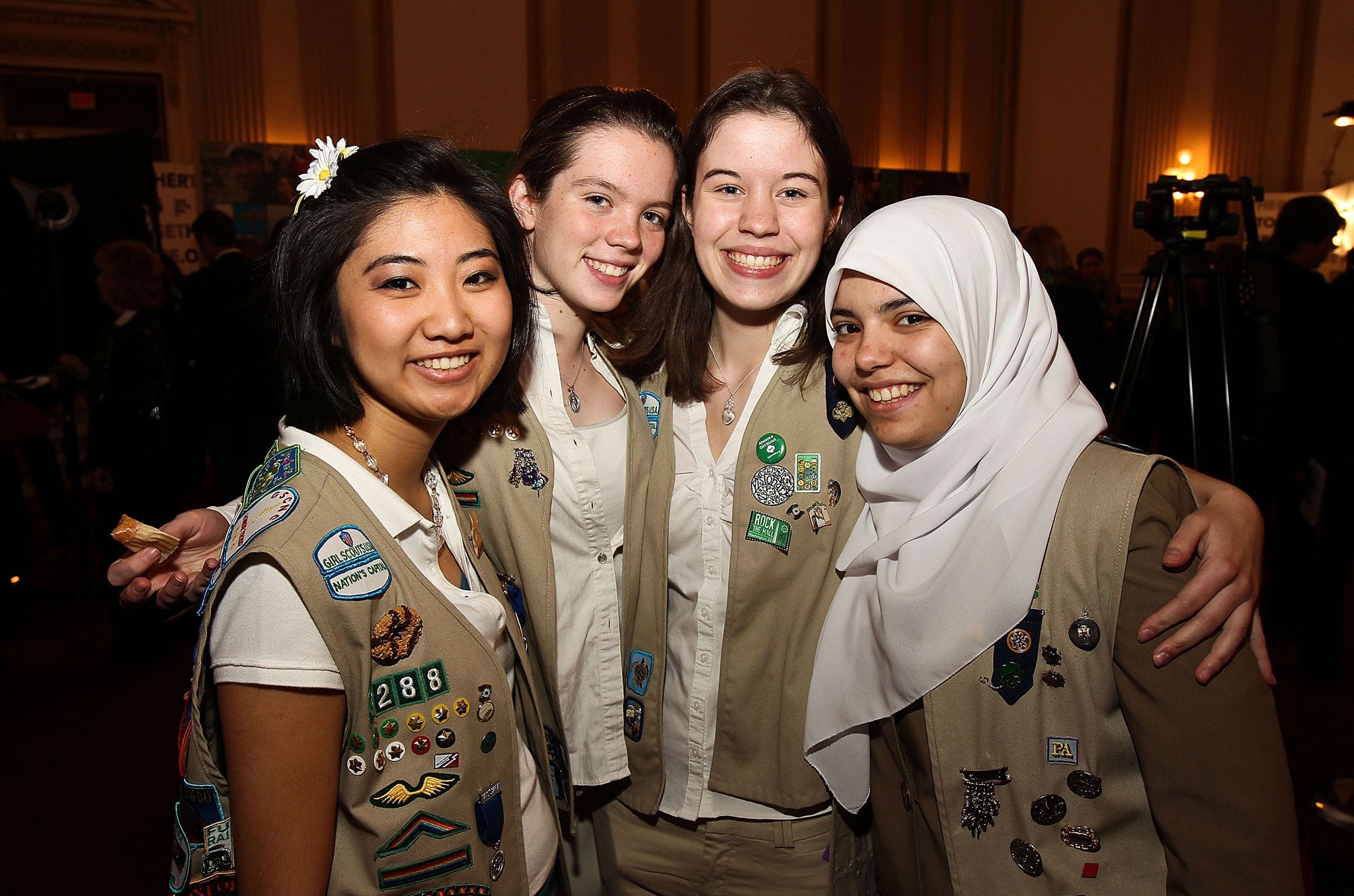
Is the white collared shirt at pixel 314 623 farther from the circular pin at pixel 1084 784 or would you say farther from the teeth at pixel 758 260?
the circular pin at pixel 1084 784

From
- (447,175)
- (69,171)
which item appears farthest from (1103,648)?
(69,171)

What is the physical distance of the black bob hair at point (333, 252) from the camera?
1199 millimetres

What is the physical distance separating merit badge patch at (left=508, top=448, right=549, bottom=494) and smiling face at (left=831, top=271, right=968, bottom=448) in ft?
2.18

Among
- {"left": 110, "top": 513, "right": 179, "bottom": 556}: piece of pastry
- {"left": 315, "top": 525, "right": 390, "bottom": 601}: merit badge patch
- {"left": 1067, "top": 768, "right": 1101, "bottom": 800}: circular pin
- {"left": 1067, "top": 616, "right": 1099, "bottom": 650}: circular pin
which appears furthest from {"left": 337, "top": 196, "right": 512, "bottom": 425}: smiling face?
{"left": 1067, "top": 768, "right": 1101, "bottom": 800}: circular pin

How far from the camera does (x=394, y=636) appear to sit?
1137 millimetres

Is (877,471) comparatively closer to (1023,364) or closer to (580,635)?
(1023,364)

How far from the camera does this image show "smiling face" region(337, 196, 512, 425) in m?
1.19

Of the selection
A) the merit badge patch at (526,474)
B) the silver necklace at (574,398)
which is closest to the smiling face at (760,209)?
the silver necklace at (574,398)

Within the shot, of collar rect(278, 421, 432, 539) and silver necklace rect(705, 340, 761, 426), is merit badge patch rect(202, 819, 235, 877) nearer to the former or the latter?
collar rect(278, 421, 432, 539)

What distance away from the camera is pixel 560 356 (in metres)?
1.85

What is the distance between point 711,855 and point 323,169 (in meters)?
1.46

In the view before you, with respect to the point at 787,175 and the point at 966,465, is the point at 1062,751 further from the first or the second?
the point at 787,175

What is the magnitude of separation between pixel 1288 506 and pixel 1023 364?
3.60 meters

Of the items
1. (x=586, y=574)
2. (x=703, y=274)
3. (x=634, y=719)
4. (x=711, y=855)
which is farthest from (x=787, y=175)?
(x=711, y=855)
